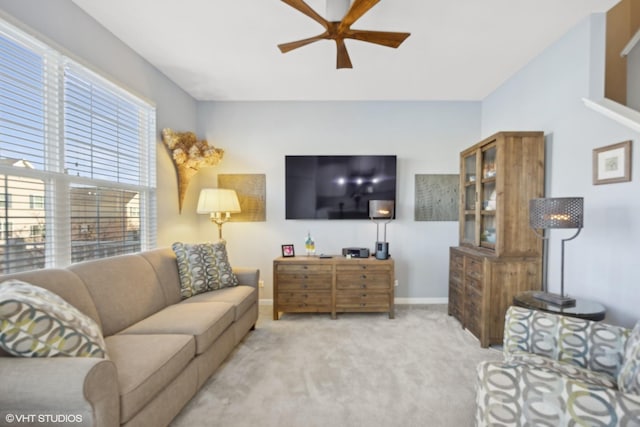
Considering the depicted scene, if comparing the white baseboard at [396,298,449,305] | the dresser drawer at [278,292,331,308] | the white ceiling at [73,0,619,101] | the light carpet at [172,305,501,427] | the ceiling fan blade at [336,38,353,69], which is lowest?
the light carpet at [172,305,501,427]

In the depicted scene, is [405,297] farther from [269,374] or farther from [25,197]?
[25,197]

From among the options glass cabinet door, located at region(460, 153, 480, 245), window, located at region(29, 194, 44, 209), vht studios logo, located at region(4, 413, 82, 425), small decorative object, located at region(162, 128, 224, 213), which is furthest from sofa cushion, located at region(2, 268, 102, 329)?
glass cabinet door, located at region(460, 153, 480, 245)

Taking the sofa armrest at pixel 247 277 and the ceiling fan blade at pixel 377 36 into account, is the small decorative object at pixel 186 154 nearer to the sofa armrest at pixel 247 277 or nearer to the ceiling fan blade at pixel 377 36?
the sofa armrest at pixel 247 277

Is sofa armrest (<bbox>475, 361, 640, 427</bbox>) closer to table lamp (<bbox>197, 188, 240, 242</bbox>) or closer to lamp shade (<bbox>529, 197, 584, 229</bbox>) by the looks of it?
lamp shade (<bbox>529, 197, 584, 229</bbox>)

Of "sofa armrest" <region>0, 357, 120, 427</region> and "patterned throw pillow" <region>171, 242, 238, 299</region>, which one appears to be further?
"patterned throw pillow" <region>171, 242, 238, 299</region>

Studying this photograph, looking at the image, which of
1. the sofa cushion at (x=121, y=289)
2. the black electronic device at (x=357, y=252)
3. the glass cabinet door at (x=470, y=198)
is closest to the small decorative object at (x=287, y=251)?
the black electronic device at (x=357, y=252)

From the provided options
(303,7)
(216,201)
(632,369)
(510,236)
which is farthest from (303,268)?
(632,369)

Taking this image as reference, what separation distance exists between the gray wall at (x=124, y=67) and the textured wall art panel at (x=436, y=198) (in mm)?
2986

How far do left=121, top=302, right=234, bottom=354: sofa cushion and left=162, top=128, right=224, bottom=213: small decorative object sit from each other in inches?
61.4

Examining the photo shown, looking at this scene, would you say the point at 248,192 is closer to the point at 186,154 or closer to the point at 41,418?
the point at 186,154

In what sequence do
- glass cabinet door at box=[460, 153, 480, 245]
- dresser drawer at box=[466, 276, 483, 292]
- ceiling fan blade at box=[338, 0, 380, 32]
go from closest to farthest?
ceiling fan blade at box=[338, 0, 380, 32]
dresser drawer at box=[466, 276, 483, 292]
glass cabinet door at box=[460, 153, 480, 245]

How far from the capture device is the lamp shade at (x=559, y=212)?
1.93 meters

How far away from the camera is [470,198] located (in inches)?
127

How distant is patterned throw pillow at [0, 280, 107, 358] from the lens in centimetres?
115
